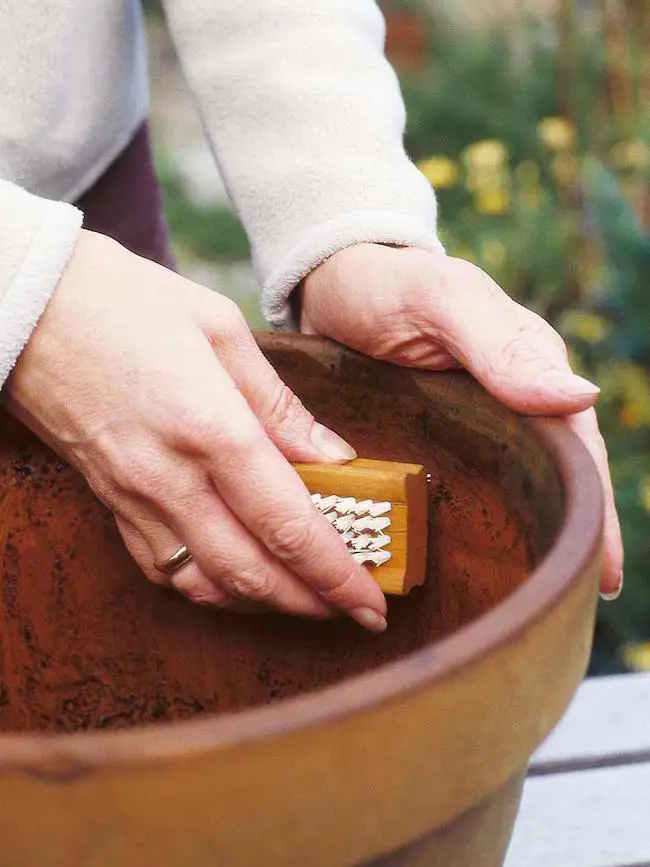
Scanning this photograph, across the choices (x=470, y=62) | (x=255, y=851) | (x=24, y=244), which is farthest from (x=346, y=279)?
(x=470, y=62)

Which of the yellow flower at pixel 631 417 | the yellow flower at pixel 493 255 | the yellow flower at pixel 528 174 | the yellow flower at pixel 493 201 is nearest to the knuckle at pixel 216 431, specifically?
the yellow flower at pixel 631 417

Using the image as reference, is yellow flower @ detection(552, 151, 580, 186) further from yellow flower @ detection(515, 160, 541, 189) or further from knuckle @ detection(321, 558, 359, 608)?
knuckle @ detection(321, 558, 359, 608)

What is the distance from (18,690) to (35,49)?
0.50 m

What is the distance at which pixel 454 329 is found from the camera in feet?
2.44

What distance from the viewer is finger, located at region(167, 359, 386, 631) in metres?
0.66

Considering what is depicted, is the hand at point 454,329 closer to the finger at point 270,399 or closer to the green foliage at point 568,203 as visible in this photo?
the finger at point 270,399

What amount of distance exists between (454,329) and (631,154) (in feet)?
5.31

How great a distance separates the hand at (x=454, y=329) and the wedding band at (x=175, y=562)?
0.20 meters

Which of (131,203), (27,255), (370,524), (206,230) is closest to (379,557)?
(370,524)

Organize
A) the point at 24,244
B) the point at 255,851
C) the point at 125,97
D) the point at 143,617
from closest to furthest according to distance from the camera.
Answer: the point at 255,851 < the point at 24,244 < the point at 143,617 < the point at 125,97

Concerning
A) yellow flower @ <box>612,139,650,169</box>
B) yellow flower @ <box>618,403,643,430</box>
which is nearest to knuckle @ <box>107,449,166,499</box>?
yellow flower @ <box>618,403,643,430</box>

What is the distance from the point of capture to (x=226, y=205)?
3.24 metres

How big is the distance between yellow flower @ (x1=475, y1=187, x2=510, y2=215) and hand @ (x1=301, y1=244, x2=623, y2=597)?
1.60m

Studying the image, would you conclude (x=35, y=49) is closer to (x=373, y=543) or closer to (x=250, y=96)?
(x=250, y=96)
